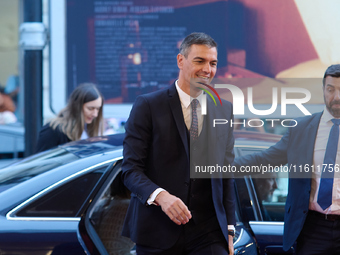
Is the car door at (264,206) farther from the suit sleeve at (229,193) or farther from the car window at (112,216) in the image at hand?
the car window at (112,216)

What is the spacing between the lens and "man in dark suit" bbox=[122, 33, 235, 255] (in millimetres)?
2307

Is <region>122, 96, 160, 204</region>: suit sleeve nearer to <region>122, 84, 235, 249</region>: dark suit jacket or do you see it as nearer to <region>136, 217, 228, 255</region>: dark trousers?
<region>122, 84, 235, 249</region>: dark suit jacket

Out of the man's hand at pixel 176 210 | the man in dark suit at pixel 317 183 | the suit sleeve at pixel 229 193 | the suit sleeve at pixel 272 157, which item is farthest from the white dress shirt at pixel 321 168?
the man's hand at pixel 176 210

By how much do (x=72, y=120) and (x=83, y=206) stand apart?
1619mm

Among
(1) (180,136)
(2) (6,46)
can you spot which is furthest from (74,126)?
(2) (6,46)

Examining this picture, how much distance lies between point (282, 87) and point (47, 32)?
222 centimetres

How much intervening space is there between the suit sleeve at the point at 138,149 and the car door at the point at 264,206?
982 mm

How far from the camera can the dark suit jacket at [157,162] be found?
2.30 meters

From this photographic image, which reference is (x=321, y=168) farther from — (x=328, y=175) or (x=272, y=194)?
(x=272, y=194)

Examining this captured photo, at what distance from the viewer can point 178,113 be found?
2.38m

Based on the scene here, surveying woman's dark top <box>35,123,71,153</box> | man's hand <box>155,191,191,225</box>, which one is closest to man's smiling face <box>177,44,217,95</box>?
man's hand <box>155,191,191,225</box>

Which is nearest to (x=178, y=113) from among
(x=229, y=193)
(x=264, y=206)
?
(x=229, y=193)

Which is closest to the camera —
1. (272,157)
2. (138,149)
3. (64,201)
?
(138,149)

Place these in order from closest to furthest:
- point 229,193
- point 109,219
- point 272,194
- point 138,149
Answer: point 138,149 → point 229,193 → point 109,219 → point 272,194
